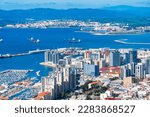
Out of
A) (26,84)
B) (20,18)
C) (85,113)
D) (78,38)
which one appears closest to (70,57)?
(78,38)

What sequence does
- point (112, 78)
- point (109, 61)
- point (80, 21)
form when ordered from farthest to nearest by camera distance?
point (80, 21) < point (109, 61) < point (112, 78)

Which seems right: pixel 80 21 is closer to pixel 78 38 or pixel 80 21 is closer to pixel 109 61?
pixel 78 38

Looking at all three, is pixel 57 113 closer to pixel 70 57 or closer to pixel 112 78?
pixel 112 78

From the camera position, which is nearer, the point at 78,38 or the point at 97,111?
the point at 97,111

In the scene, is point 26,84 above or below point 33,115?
below

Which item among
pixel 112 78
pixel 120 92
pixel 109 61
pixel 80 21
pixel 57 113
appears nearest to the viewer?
pixel 57 113

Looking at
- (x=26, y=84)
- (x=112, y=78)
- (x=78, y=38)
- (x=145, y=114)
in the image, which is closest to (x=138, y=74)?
(x=112, y=78)
